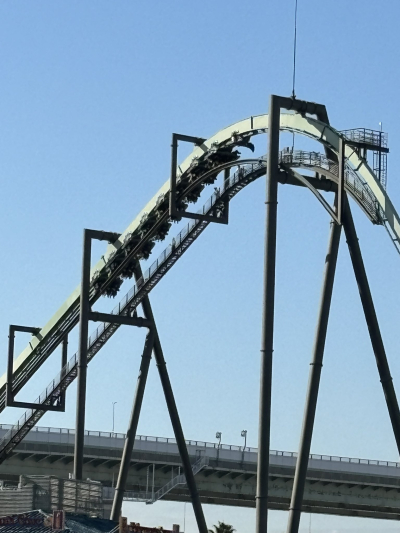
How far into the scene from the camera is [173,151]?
6009 centimetres

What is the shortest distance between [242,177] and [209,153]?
1.81 metres

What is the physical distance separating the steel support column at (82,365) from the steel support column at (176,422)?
10.1ft

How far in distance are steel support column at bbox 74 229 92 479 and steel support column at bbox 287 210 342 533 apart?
1520cm

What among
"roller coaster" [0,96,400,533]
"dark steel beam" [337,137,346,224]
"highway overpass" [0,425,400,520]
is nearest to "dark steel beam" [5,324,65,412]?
"roller coaster" [0,96,400,533]

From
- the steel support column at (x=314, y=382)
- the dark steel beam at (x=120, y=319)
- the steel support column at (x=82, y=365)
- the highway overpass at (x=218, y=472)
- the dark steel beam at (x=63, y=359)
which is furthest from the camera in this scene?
the highway overpass at (x=218, y=472)

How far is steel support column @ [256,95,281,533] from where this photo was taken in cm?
4847

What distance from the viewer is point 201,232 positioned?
62.4 meters

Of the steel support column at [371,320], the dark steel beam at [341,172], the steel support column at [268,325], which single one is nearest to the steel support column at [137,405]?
the steel support column at [371,320]

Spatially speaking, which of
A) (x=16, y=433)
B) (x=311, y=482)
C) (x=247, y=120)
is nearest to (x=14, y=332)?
(x=16, y=433)

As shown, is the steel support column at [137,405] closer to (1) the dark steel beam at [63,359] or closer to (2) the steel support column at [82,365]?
(2) the steel support column at [82,365]

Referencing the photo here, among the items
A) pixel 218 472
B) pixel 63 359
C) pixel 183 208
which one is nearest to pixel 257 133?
pixel 183 208

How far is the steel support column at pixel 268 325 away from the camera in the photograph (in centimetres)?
4847

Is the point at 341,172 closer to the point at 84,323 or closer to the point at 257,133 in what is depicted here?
the point at 257,133

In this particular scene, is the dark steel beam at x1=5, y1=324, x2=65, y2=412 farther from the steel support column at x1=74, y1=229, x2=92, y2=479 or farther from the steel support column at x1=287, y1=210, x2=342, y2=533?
the steel support column at x1=287, y1=210, x2=342, y2=533
